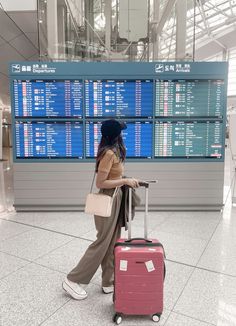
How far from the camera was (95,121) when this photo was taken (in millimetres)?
4684

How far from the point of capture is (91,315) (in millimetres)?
2084

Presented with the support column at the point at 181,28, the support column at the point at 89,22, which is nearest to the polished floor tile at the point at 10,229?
the support column at the point at 89,22

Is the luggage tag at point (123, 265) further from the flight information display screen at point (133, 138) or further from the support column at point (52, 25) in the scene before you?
the support column at point (52, 25)

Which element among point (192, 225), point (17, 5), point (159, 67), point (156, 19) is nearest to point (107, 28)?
point (156, 19)

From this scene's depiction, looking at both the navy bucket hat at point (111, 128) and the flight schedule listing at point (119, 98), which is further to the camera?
the flight schedule listing at point (119, 98)

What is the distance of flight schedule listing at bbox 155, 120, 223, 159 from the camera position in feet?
15.5

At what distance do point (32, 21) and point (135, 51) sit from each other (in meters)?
3.56

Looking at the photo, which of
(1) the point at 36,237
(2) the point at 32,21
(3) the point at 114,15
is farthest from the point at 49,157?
(2) the point at 32,21

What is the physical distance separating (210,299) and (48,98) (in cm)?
371

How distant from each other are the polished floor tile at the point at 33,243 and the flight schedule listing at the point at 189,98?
2540mm

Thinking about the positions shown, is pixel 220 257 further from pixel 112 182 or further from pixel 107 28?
pixel 107 28

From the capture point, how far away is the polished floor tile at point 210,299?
2090 mm

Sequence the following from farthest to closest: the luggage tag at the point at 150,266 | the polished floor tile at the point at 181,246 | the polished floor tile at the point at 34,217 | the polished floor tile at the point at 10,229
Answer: the polished floor tile at the point at 34,217, the polished floor tile at the point at 10,229, the polished floor tile at the point at 181,246, the luggage tag at the point at 150,266

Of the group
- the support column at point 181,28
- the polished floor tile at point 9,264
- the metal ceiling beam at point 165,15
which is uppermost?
the metal ceiling beam at point 165,15
